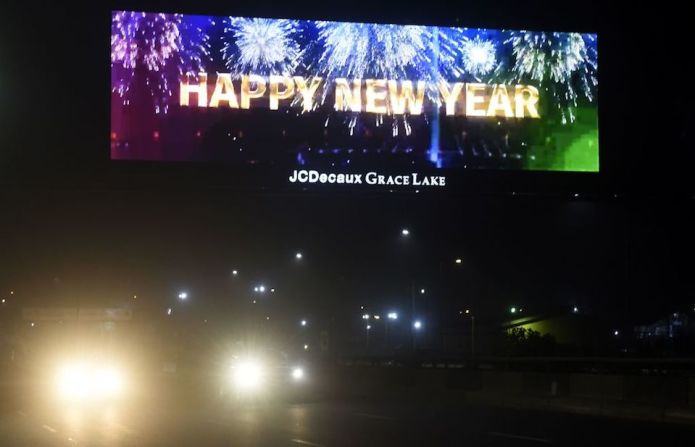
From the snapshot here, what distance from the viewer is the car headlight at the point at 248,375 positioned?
33031mm

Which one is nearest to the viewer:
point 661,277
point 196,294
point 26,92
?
point 26,92

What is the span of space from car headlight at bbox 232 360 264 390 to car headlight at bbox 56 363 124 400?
26.1 ft

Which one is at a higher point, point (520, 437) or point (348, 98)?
point (348, 98)

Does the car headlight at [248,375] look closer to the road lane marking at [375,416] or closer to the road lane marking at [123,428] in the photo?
the road lane marking at [375,416]

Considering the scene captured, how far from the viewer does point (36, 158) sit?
75.9 ft

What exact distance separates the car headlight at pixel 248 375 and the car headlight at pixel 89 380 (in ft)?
26.1

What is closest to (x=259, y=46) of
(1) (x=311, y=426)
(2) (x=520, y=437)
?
(1) (x=311, y=426)

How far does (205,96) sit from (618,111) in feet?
33.5

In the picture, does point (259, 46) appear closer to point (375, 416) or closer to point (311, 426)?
point (311, 426)

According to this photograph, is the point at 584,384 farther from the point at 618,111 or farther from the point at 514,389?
the point at 618,111

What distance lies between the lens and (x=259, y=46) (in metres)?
23.4

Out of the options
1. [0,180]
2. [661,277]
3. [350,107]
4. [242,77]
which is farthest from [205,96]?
[661,277]

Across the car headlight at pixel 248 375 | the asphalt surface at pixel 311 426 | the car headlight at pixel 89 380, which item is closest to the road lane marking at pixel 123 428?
the asphalt surface at pixel 311 426

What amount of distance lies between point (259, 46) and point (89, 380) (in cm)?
2653
